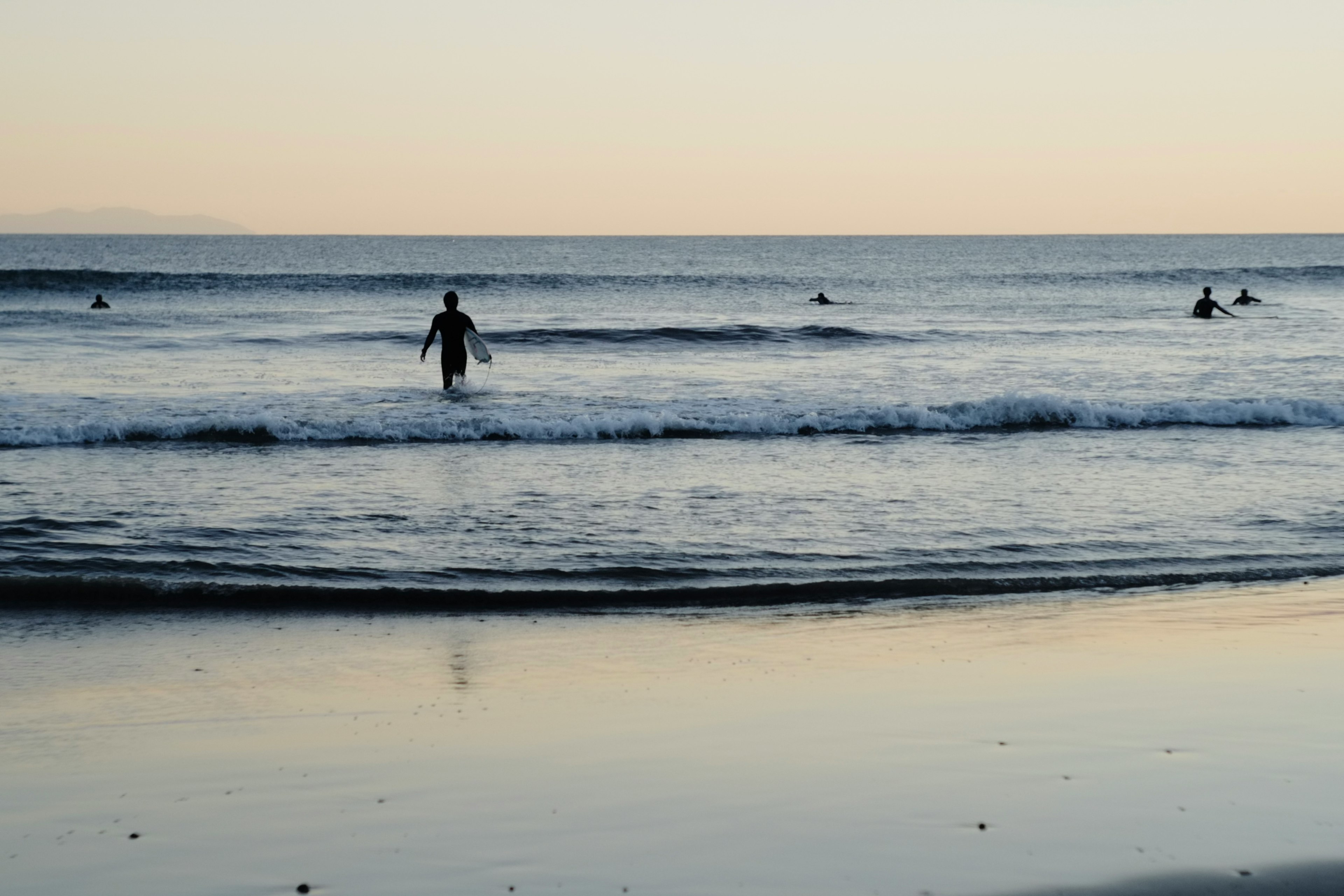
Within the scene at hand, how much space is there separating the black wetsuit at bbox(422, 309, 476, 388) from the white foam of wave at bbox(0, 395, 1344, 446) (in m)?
2.61

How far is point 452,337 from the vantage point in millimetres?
16906

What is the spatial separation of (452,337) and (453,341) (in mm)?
53

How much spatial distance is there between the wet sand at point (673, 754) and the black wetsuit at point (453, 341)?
1042cm

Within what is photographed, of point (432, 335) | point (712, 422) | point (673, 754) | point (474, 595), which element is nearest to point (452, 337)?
point (432, 335)

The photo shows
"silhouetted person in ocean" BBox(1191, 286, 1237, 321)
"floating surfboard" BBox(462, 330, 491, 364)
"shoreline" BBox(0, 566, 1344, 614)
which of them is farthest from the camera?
"silhouetted person in ocean" BBox(1191, 286, 1237, 321)

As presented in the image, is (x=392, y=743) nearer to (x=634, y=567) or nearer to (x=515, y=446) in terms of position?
(x=634, y=567)

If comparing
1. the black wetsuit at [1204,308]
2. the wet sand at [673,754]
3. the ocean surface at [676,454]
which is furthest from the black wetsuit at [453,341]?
the black wetsuit at [1204,308]

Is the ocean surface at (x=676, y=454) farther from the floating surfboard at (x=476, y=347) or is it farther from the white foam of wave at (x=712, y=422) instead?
the floating surfboard at (x=476, y=347)

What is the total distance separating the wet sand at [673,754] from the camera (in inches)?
134

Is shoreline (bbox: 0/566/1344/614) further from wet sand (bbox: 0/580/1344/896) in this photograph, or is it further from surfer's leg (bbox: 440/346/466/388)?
surfer's leg (bbox: 440/346/466/388)

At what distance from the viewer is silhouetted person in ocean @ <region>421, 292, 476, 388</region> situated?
1652 centimetres

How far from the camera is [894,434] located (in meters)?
14.1

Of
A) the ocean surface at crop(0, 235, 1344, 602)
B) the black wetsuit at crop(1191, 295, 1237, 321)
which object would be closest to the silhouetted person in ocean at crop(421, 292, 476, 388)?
the ocean surface at crop(0, 235, 1344, 602)

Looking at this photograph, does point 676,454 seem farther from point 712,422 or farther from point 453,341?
point 453,341
